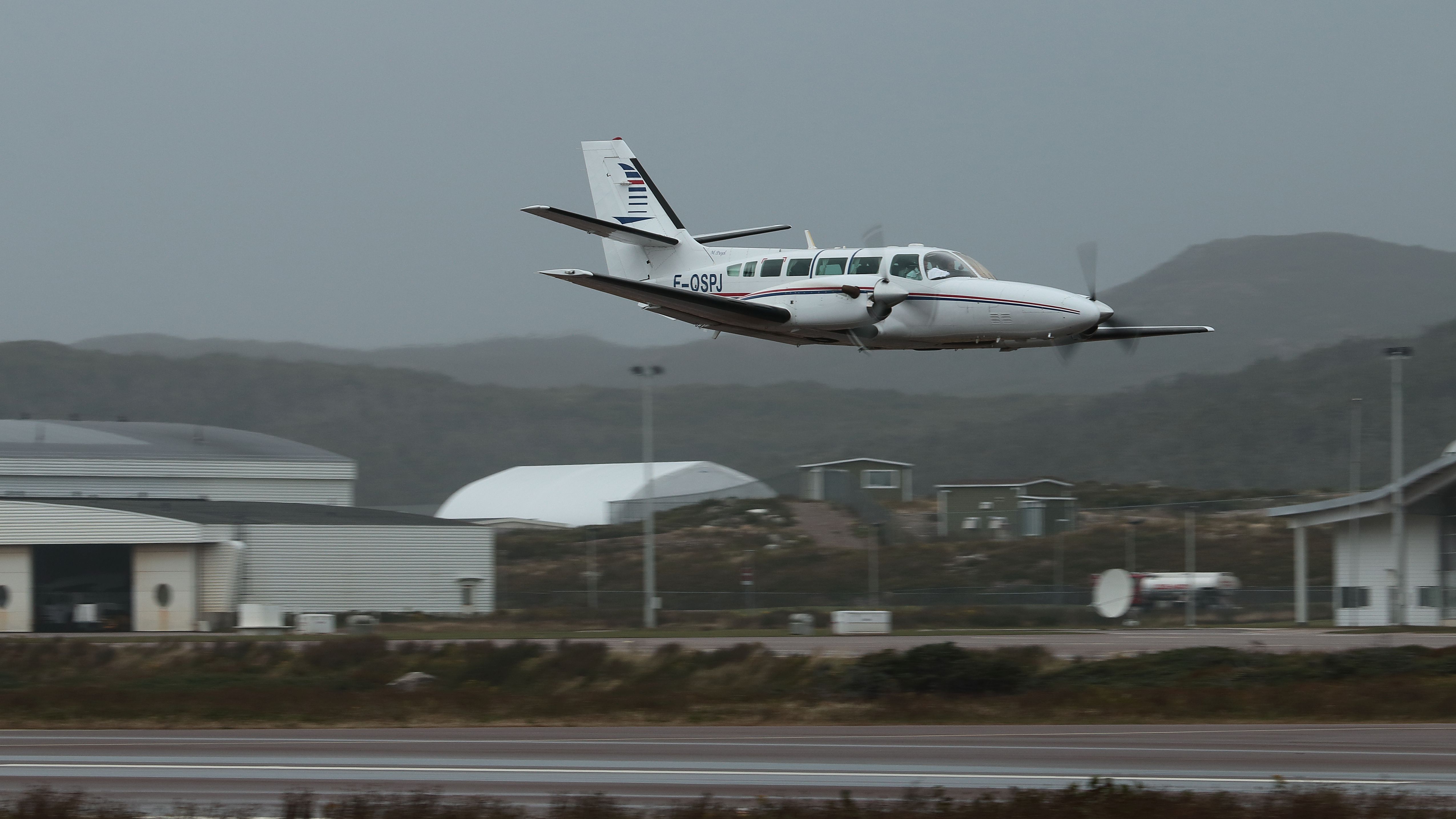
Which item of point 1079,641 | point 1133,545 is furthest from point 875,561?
point 1079,641

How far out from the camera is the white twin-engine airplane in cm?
2889

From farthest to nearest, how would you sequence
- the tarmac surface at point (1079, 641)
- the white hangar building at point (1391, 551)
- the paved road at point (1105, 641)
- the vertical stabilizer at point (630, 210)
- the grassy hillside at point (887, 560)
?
the grassy hillside at point (887, 560), the white hangar building at point (1391, 551), the tarmac surface at point (1079, 641), the paved road at point (1105, 641), the vertical stabilizer at point (630, 210)

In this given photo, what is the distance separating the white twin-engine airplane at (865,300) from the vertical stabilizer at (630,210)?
1.17m

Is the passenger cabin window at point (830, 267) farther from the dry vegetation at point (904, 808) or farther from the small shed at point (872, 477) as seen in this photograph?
the small shed at point (872, 477)

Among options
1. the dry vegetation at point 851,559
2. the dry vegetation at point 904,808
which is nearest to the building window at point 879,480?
the dry vegetation at point 851,559

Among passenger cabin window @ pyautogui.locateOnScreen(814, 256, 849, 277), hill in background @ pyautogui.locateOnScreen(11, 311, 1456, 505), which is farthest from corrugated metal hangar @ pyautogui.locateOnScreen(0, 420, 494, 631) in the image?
hill in background @ pyautogui.locateOnScreen(11, 311, 1456, 505)

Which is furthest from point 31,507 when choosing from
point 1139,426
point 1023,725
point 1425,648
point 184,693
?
point 1139,426

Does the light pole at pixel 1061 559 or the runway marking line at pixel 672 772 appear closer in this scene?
the runway marking line at pixel 672 772

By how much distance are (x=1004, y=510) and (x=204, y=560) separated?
168ft

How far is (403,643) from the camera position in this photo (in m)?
50.6

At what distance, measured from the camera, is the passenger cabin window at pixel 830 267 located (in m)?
30.5

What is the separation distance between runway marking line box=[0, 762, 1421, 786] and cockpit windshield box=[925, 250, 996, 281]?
11.4 m

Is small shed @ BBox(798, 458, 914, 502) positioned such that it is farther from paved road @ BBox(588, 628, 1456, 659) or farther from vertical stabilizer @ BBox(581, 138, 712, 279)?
vertical stabilizer @ BBox(581, 138, 712, 279)

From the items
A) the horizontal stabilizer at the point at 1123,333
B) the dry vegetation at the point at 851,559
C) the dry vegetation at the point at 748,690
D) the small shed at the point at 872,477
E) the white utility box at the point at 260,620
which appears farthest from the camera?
the small shed at the point at 872,477
